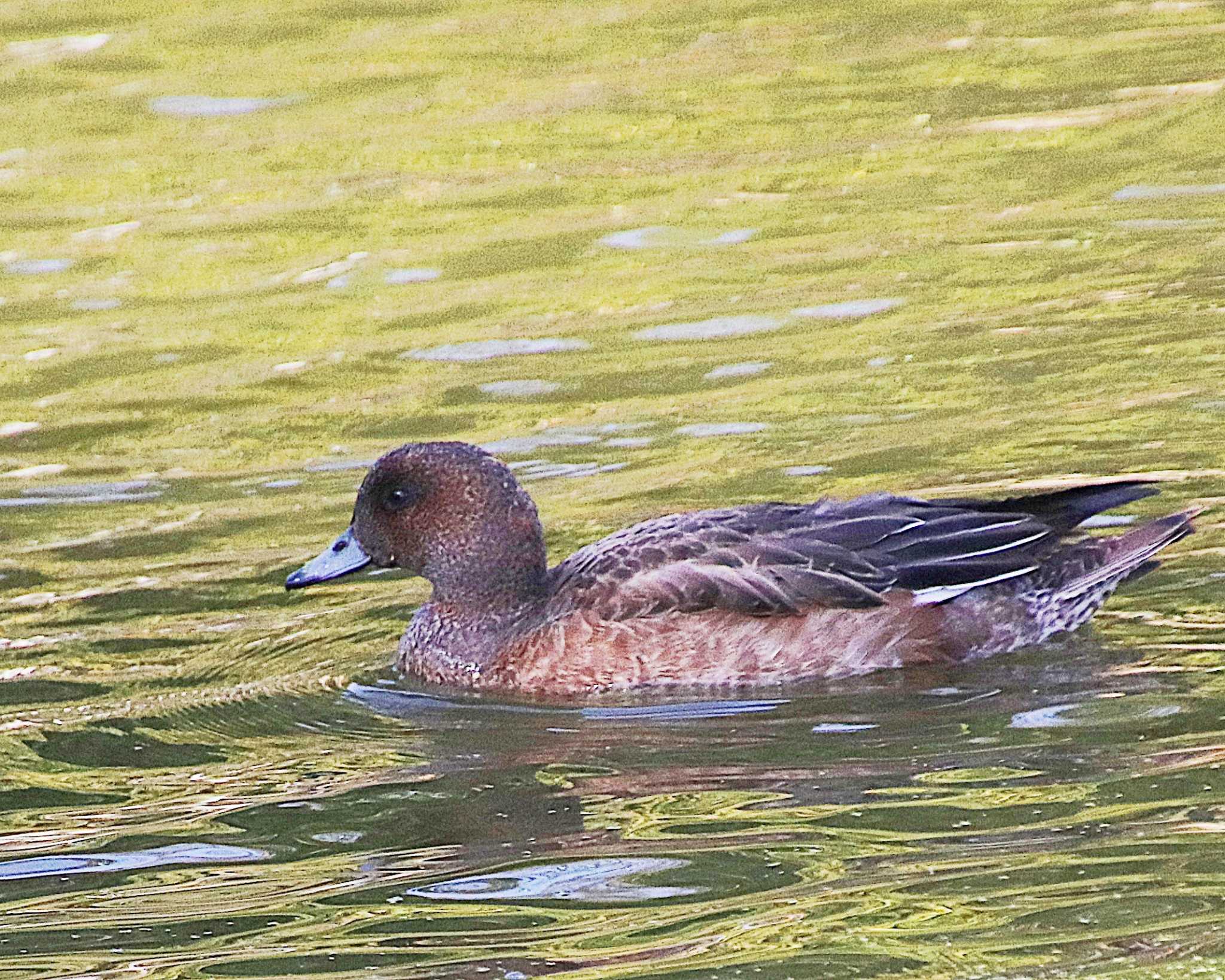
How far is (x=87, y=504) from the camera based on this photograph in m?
9.99

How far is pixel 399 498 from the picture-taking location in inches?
328

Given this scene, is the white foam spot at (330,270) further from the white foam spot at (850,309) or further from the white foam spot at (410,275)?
the white foam spot at (850,309)

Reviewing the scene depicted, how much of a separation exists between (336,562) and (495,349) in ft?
11.3

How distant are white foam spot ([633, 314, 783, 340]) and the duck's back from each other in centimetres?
342

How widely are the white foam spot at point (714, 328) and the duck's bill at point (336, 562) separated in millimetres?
3454

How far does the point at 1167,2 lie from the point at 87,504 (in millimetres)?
10003

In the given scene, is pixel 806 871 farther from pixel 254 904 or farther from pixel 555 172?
pixel 555 172

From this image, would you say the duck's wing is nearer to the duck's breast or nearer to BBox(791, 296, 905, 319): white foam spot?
the duck's breast

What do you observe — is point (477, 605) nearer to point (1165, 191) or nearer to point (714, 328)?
point (714, 328)

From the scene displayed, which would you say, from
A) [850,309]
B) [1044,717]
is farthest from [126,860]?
[850,309]

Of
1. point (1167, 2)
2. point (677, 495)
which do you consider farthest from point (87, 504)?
point (1167, 2)

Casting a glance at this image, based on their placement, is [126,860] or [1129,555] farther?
[1129,555]

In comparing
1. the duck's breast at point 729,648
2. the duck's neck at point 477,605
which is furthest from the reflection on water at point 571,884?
the duck's neck at point 477,605

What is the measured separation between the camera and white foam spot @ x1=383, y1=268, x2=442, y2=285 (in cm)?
1302
